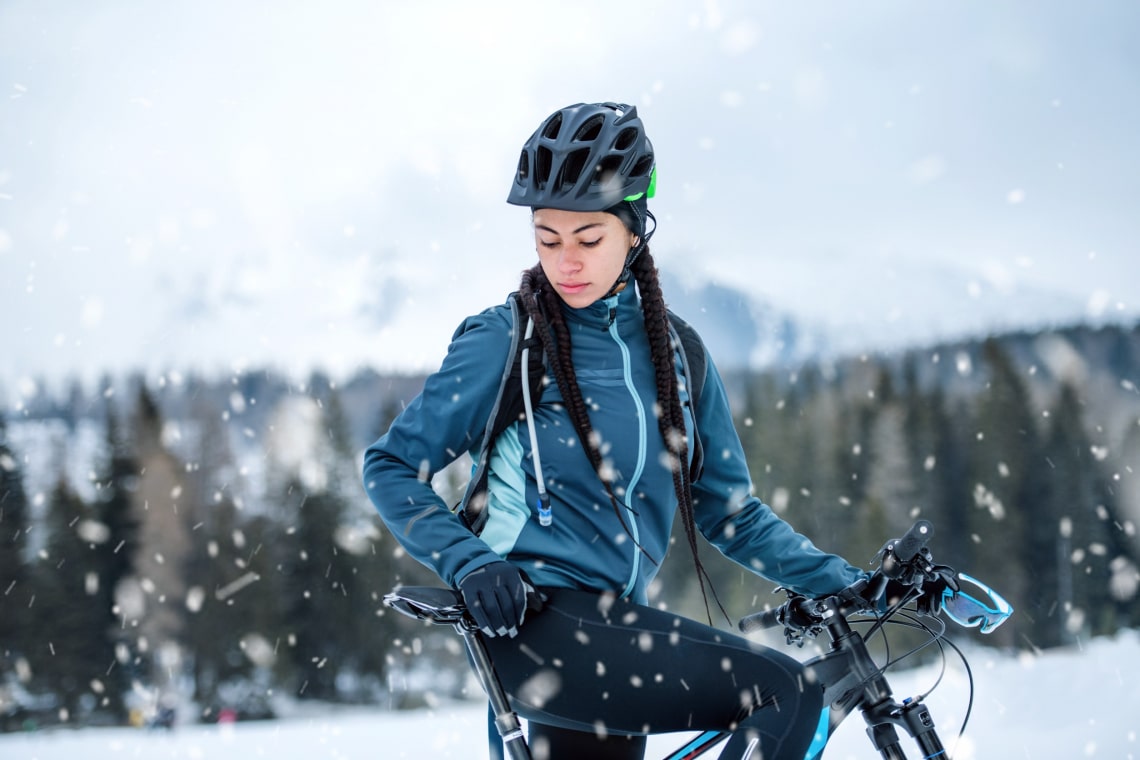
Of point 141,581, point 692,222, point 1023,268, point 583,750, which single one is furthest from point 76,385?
point 692,222

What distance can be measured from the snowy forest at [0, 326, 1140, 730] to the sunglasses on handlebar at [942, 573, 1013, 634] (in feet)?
66.4

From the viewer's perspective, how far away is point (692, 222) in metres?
114

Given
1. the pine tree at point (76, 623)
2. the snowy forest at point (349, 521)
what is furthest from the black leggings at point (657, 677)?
the pine tree at point (76, 623)

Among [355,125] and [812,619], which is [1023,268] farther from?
[355,125]

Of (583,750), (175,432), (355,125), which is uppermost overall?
(355,125)

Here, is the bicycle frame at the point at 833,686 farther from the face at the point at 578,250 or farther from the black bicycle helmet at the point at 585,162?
the black bicycle helmet at the point at 585,162

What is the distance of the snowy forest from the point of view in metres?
24.8

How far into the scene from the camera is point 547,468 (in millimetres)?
1619

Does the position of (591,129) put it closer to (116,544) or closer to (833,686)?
(833,686)

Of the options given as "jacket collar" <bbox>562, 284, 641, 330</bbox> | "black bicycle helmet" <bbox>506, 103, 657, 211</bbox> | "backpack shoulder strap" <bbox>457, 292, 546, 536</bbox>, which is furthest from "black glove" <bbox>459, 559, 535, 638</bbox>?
"black bicycle helmet" <bbox>506, 103, 657, 211</bbox>

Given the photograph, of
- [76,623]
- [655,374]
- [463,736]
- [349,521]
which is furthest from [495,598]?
[76,623]

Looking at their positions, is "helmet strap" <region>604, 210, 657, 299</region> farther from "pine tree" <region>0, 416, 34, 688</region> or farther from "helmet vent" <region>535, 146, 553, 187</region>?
"pine tree" <region>0, 416, 34, 688</region>

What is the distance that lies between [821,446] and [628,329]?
1124 inches

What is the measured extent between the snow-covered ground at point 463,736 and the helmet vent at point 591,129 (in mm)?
3011
